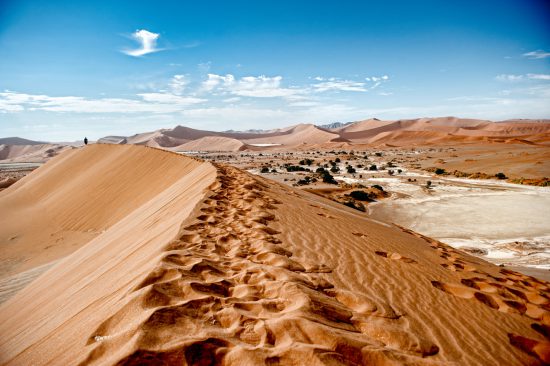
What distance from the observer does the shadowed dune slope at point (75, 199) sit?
29.4 feet

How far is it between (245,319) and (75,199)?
499 inches

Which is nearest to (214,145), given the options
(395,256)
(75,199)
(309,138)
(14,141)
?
(309,138)

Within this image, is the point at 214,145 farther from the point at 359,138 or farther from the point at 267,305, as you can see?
the point at 267,305

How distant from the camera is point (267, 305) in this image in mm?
2469

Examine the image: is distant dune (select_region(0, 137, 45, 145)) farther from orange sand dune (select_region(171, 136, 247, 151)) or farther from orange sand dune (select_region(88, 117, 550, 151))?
orange sand dune (select_region(171, 136, 247, 151))

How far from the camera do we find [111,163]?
14898 millimetres

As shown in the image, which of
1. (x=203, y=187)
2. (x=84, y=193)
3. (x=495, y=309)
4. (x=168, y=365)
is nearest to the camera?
(x=168, y=365)

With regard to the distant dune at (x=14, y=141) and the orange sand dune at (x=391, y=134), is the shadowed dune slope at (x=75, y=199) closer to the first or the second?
the orange sand dune at (x=391, y=134)

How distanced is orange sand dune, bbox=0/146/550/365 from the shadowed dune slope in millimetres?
4752

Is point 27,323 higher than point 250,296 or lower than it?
lower

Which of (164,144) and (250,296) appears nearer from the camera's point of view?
(250,296)

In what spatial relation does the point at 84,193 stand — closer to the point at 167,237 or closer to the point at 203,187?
the point at 203,187

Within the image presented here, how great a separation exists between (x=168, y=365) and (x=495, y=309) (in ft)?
10.7

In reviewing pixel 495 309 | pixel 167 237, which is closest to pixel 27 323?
pixel 167 237
